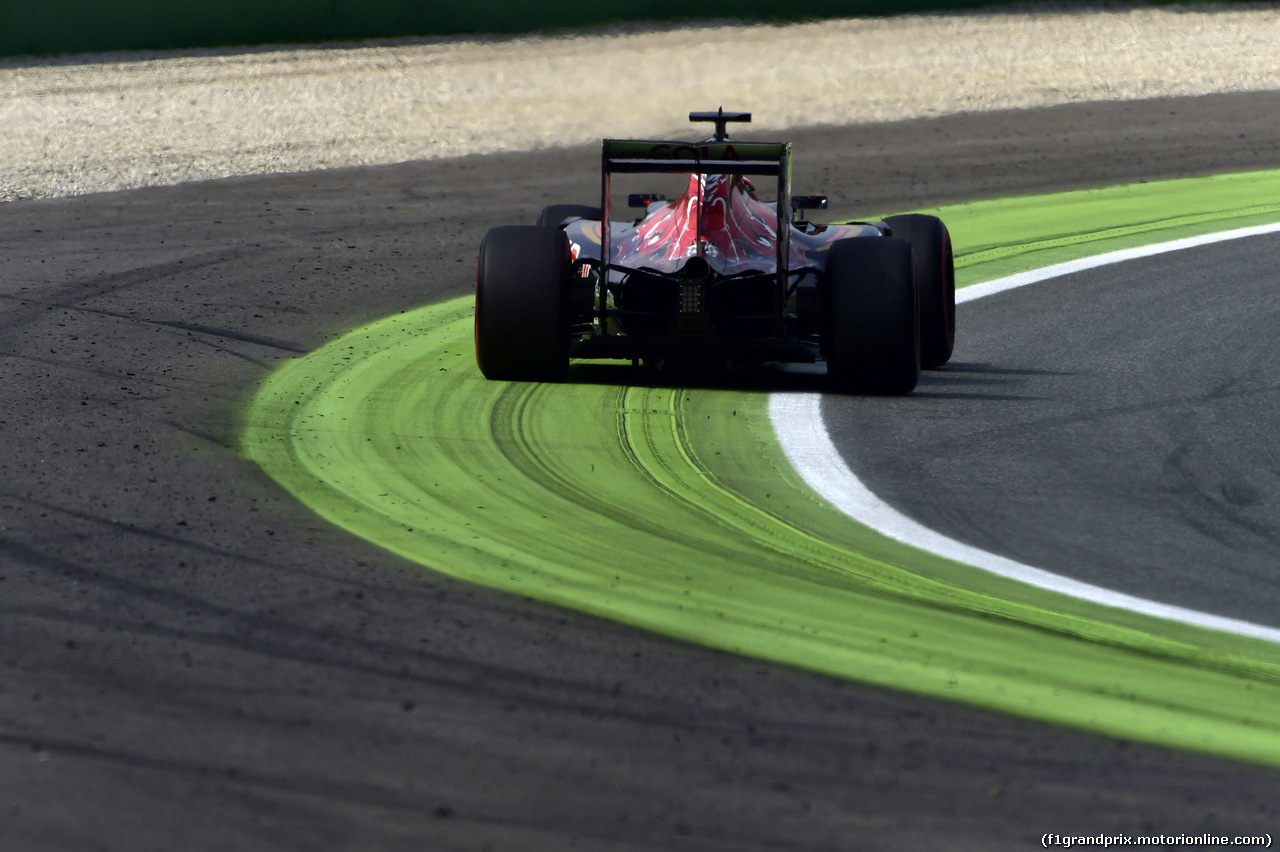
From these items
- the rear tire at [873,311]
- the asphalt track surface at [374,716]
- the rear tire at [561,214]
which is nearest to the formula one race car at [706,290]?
the rear tire at [873,311]

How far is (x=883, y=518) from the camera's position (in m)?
6.76

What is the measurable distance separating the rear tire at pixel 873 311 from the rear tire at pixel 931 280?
2.23ft

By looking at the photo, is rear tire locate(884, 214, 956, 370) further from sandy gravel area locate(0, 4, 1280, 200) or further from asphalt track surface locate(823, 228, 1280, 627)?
sandy gravel area locate(0, 4, 1280, 200)

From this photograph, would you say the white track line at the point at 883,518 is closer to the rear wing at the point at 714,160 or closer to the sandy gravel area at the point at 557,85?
the rear wing at the point at 714,160

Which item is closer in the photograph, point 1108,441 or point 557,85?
point 1108,441

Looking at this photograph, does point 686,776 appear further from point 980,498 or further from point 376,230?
point 376,230

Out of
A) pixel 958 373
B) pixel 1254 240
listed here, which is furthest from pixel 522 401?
pixel 1254 240

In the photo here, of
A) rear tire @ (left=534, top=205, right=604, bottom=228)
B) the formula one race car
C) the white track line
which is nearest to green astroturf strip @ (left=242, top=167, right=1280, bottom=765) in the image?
the white track line

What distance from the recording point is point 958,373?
9.46 m

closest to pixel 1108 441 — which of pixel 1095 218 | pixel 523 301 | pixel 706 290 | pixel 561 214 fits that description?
pixel 706 290

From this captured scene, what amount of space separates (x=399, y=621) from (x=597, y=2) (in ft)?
62.6

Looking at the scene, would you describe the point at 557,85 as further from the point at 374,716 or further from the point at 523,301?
the point at 374,716

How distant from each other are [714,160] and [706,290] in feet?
2.19

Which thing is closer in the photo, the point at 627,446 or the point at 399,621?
the point at 399,621
